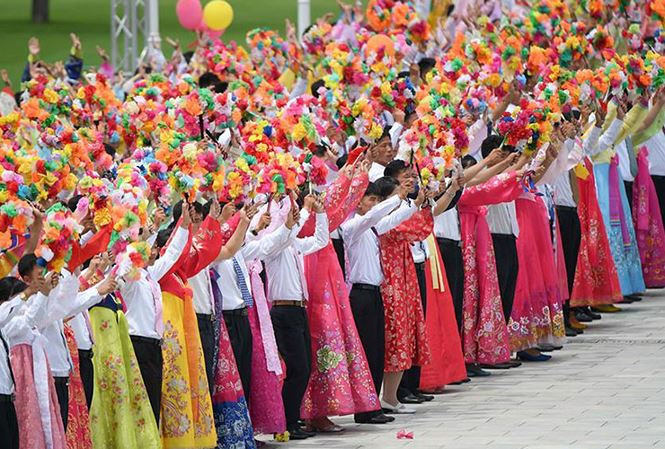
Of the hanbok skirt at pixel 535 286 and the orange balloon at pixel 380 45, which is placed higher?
the orange balloon at pixel 380 45

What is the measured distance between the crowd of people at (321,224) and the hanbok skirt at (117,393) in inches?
0.5

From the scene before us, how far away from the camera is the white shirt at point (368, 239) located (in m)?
12.5

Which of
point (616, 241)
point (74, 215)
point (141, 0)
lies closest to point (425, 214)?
point (74, 215)

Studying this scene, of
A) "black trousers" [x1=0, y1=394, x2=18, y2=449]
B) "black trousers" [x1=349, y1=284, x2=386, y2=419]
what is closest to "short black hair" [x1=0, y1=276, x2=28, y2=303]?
"black trousers" [x1=0, y1=394, x2=18, y2=449]

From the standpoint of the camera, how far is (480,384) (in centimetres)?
1407

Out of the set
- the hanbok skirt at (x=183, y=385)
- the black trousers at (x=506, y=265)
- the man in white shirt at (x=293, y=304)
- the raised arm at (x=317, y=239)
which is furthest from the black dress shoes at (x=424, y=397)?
the hanbok skirt at (x=183, y=385)

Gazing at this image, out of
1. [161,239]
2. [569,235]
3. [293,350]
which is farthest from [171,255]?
[569,235]

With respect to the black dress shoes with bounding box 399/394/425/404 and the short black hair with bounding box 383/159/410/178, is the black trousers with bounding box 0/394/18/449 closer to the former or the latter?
the short black hair with bounding box 383/159/410/178

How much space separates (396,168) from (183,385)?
2.70 meters

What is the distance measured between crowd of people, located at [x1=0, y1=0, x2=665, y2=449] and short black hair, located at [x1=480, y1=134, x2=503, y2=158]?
0.7 inches

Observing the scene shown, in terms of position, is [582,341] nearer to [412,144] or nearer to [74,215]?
[412,144]

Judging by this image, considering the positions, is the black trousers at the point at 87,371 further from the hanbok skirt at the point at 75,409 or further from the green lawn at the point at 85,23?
the green lawn at the point at 85,23

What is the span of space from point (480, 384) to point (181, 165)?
401cm

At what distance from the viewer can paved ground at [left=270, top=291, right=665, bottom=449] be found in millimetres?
11688
